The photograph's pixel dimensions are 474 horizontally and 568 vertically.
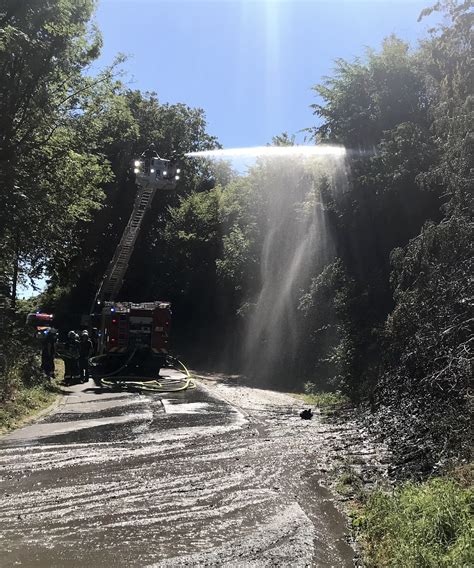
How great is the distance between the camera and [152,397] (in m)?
13.6

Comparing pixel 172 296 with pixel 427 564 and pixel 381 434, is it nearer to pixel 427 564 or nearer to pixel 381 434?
pixel 381 434

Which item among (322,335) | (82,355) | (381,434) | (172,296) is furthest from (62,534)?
(172,296)

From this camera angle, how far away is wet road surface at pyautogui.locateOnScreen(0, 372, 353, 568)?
173 inches

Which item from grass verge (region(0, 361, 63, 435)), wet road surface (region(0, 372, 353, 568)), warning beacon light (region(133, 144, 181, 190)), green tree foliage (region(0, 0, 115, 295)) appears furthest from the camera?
warning beacon light (region(133, 144, 181, 190))

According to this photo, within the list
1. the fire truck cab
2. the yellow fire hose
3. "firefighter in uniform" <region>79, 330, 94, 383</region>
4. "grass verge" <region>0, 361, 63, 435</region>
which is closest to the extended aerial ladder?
the fire truck cab

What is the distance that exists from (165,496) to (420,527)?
277cm

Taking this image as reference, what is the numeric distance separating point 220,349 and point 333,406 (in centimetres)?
1637

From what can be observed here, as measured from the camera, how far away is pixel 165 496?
5.75 m

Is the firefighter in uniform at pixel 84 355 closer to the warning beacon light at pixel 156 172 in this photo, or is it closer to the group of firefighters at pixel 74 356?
the group of firefighters at pixel 74 356

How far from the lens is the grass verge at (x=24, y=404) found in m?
9.73

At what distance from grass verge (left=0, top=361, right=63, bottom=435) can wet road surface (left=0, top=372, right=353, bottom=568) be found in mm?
467

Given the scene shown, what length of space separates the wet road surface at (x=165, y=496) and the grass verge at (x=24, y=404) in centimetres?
47

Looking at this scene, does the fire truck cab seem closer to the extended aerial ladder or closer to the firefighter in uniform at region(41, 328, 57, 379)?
the firefighter in uniform at region(41, 328, 57, 379)

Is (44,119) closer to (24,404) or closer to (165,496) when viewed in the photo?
(24,404)
